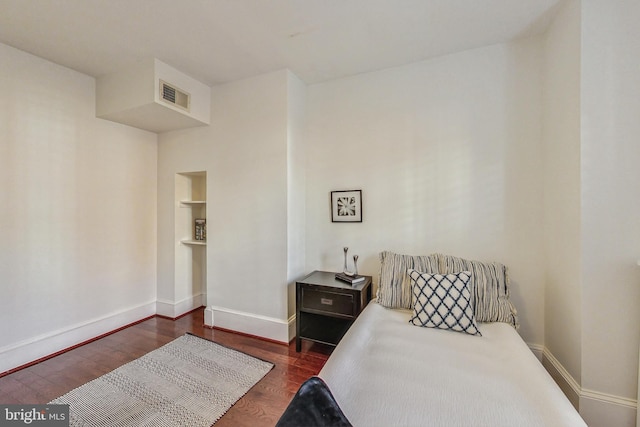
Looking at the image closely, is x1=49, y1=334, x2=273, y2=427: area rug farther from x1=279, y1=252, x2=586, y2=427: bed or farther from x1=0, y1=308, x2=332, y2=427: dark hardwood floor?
x1=279, y1=252, x2=586, y2=427: bed

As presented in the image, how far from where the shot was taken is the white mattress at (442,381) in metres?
1.01

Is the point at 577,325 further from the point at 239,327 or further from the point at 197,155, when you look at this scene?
the point at 197,155

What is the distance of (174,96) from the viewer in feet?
8.34

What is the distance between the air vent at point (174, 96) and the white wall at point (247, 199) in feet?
1.02

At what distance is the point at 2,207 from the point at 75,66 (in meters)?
1.45

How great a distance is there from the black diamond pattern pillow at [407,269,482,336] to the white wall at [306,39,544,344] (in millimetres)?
539

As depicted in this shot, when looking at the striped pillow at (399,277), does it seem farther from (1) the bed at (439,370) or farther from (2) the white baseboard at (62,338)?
(2) the white baseboard at (62,338)

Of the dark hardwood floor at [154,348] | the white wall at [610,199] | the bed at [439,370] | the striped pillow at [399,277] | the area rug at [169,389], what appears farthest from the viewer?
the striped pillow at [399,277]

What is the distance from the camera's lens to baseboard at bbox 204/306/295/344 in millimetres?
2568

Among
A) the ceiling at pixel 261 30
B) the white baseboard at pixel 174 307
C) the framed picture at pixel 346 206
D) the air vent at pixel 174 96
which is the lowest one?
the white baseboard at pixel 174 307

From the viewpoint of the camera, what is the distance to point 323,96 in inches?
110

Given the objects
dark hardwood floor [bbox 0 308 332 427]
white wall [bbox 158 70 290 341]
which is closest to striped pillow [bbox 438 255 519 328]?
dark hardwood floor [bbox 0 308 332 427]

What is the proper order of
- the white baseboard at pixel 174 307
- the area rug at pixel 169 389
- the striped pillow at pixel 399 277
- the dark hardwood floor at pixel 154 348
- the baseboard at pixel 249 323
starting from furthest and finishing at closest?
the white baseboard at pixel 174 307 < the baseboard at pixel 249 323 < the striped pillow at pixel 399 277 < the dark hardwood floor at pixel 154 348 < the area rug at pixel 169 389

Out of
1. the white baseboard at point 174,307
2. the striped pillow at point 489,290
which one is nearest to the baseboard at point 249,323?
the white baseboard at point 174,307
